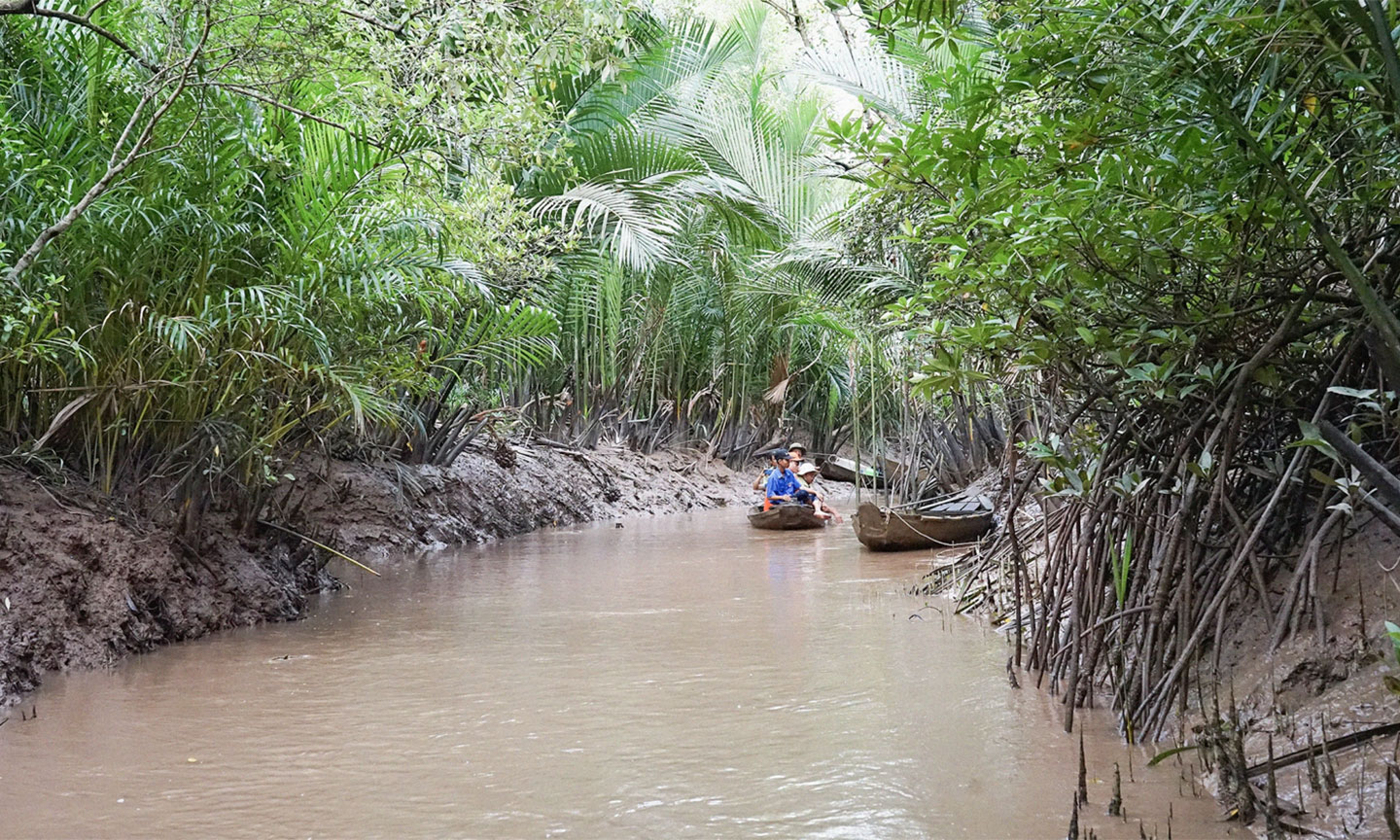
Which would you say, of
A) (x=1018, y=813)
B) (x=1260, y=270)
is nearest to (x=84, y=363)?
(x=1018, y=813)

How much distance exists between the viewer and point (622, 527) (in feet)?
42.0

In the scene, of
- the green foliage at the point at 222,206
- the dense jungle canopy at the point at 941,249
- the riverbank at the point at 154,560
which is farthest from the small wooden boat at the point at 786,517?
the green foliage at the point at 222,206

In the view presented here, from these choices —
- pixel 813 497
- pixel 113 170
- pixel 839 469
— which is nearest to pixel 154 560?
pixel 113 170

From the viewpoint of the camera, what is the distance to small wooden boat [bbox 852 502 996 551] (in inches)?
359

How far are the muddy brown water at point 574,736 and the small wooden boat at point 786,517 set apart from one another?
220 inches

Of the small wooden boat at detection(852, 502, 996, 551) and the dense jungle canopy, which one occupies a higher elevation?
the dense jungle canopy

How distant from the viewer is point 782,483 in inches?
532

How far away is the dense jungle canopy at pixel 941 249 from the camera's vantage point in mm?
3025

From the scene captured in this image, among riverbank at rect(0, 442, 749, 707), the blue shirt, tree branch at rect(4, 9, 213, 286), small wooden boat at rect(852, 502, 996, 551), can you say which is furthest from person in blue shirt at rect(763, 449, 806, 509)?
tree branch at rect(4, 9, 213, 286)

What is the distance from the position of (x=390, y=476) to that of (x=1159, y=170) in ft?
27.6

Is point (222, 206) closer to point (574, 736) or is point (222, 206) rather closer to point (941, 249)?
point (574, 736)

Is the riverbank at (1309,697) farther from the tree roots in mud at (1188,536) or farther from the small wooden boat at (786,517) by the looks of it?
the small wooden boat at (786,517)

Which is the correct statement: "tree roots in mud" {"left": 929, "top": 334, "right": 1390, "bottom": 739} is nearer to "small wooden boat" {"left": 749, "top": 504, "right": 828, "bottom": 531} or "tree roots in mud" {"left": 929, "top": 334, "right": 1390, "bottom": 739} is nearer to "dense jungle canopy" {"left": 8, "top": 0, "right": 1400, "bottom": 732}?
"dense jungle canopy" {"left": 8, "top": 0, "right": 1400, "bottom": 732}

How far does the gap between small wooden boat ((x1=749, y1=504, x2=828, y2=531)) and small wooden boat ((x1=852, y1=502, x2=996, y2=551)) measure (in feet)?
9.70
